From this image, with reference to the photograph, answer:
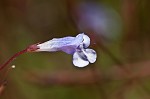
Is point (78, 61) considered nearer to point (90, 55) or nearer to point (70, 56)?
point (90, 55)

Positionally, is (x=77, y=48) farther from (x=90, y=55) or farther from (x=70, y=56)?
(x=70, y=56)

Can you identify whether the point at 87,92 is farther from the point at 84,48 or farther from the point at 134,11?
the point at 84,48

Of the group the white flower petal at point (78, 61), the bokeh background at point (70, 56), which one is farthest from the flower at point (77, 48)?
the bokeh background at point (70, 56)

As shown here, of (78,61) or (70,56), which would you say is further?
(70,56)

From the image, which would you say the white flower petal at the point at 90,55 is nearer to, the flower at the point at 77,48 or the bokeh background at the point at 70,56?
the flower at the point at 77,48

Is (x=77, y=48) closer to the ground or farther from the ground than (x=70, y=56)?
closer to the ground

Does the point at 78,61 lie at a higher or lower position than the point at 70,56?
lower

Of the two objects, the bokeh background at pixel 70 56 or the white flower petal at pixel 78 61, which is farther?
the bokeh background at pixel 70 56

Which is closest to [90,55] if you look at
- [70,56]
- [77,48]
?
[77,48]
